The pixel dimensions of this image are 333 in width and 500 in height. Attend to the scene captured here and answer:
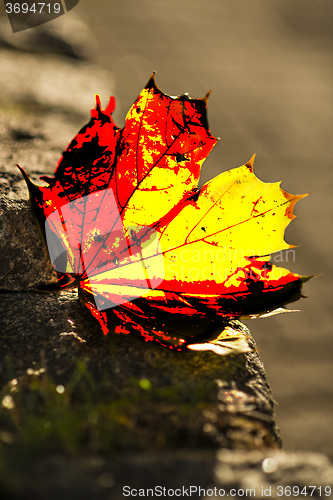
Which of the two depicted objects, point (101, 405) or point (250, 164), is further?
point (250, 164)

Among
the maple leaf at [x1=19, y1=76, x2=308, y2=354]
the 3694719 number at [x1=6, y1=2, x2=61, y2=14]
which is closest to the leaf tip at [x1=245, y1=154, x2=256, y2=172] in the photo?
the maple leaf at [x1=19, y1=76, x2=308, y2=354]

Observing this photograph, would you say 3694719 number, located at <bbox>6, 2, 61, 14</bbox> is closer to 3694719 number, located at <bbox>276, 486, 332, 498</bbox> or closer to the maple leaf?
the maple leaf

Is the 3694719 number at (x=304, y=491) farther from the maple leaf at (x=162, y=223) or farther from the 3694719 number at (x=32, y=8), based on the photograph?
the 3694719 number at (x=32, y=8)

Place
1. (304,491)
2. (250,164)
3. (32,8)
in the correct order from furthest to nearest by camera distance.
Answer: (32,8) → (250,164) → (304,491)

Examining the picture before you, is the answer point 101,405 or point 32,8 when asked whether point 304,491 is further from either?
point 32,8

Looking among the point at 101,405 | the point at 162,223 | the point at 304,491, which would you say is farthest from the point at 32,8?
the point at 304,491

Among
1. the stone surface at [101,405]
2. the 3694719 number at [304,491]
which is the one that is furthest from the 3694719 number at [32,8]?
the 3694719 number at [304,491]
